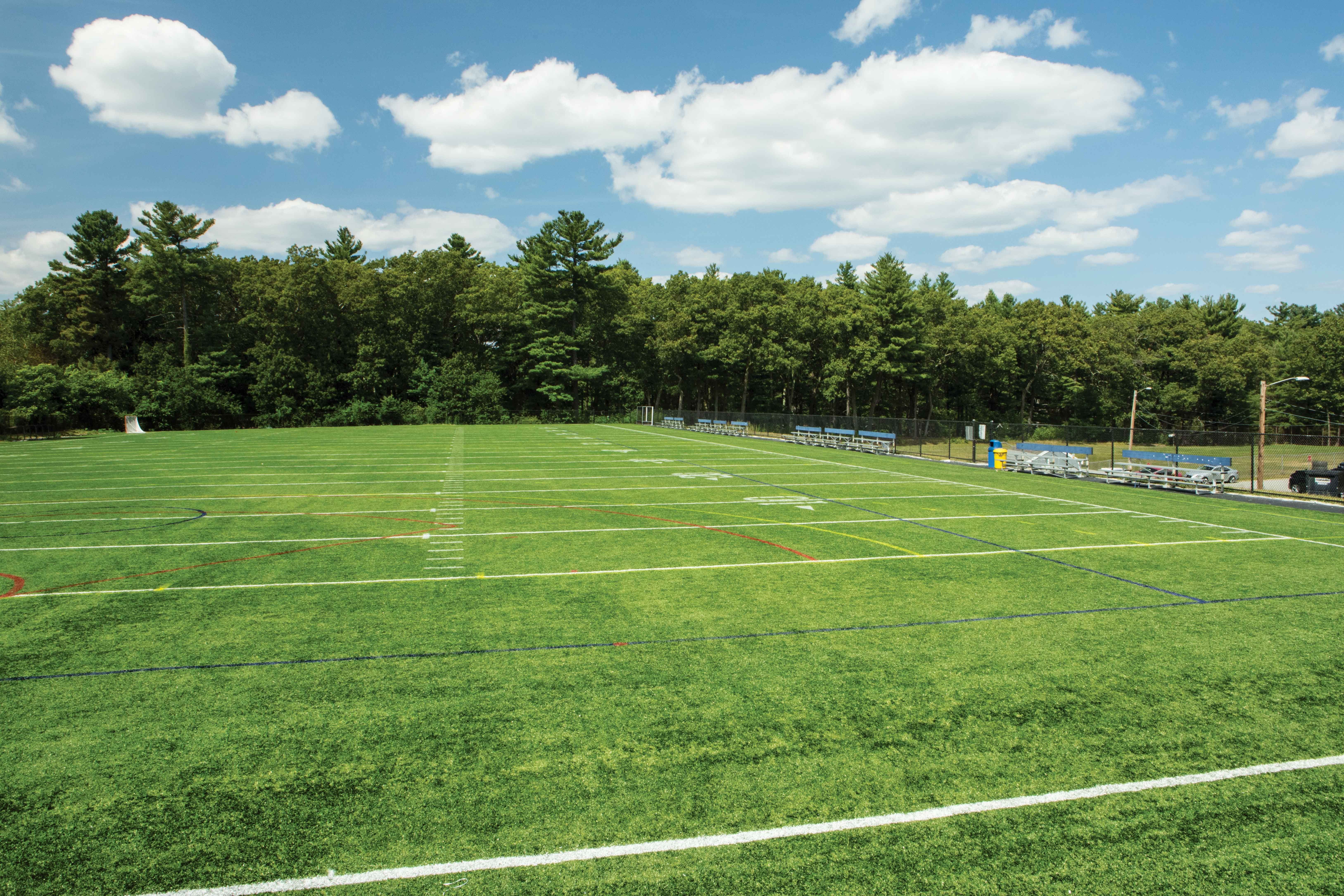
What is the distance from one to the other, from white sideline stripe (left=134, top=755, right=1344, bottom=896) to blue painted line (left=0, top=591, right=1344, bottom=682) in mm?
3093

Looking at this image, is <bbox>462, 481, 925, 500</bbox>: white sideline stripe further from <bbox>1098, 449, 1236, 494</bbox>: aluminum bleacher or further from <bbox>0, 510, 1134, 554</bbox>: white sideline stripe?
<bbox>1098, 449, 1236, 494</bbox>: aluminum bleacher

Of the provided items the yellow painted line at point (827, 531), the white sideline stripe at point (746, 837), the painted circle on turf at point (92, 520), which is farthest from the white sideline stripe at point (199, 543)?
the white sideline stripe at point (746, 837)

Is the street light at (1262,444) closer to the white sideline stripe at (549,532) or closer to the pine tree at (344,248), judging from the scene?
the white sideline stripe at (549,532)

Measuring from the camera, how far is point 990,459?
26719mm

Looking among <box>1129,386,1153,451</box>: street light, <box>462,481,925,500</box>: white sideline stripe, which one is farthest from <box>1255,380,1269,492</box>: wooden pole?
<box>1129,386,1153,451</box>: street light

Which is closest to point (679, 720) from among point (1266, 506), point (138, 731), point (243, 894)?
point (243, 894)

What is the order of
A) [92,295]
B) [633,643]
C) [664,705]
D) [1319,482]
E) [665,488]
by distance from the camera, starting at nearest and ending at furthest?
[664,705] → [633,643] → [665,488] → [1319,482] → [92,295]

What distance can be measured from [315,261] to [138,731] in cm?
6811

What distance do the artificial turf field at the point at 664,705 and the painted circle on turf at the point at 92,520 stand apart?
0.59 ft

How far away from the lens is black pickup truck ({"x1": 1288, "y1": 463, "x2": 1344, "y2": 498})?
22.5 m

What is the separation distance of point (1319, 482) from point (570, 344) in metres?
53.9

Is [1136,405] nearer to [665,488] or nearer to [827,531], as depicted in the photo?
[665,488]

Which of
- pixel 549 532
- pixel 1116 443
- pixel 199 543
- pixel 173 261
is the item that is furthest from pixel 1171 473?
pixel 173 261

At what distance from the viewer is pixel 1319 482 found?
23359 millimetres
